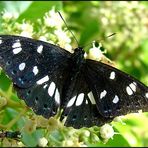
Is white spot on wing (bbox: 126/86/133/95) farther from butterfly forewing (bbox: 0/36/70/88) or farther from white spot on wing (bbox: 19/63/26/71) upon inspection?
white spot on wing (bbox: 19/63/26/71)

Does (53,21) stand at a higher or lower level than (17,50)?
higher

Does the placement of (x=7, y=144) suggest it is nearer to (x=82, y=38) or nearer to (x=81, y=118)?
(x=81, y=118)

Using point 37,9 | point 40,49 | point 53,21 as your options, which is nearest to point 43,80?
point 40,49

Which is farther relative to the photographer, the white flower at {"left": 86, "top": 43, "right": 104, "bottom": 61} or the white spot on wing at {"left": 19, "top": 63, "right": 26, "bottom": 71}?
the white flower at {"left": 86, "top": 43, "right": 104, "bottom": 61}

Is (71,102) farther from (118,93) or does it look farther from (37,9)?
(37,9)

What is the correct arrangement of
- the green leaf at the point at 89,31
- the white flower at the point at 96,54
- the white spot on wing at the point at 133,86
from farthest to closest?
the green leaf at the point at 89,31
the white flower at the point at 96,54
the white spot on wing at the point at 133,86

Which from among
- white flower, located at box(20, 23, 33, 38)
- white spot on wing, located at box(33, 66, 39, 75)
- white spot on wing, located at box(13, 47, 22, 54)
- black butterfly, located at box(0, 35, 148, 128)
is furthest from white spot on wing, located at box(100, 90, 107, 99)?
white flower, located at box(20, 23, 33, 38)

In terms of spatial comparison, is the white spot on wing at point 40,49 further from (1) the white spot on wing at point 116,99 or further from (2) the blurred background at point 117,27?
(2) the blurred background at point 117,27

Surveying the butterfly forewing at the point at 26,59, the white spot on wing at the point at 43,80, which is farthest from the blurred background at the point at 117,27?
the white spot on wing at the point at 43,80
